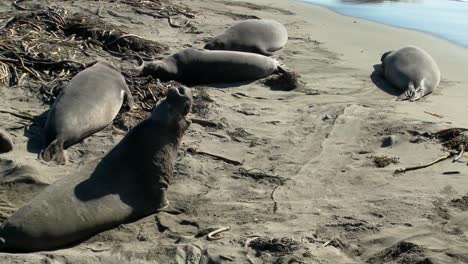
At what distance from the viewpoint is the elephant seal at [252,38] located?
28.7ft

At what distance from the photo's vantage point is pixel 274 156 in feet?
18.3

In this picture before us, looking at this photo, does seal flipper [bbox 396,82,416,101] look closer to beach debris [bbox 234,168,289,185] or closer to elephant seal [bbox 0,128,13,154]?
beach debris [bbox 234,168,289,185]

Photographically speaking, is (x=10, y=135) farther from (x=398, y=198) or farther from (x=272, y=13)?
(x=272, y=13)

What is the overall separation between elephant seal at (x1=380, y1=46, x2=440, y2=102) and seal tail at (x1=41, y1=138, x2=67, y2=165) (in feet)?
11.7

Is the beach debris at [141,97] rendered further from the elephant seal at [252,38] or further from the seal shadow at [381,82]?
the seal shadow at [381,82]

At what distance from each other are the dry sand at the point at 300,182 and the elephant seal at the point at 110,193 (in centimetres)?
9

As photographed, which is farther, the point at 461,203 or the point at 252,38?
the point at 252,38

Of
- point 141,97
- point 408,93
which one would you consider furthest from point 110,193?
point 408,93

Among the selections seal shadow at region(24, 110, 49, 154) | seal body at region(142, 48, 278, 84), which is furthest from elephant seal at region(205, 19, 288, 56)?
seal shadow at region(24, 110, 49, 154)

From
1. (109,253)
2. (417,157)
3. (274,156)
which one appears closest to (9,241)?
(109,253)

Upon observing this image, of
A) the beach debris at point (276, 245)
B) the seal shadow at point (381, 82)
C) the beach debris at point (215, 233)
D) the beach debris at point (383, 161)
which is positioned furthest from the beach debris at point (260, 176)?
the seal shadow at point (381, 82)

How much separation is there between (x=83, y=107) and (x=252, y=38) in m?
3.65

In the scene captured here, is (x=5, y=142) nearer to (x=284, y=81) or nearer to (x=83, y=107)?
(x=83, y=107)

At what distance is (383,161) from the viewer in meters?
5.37
